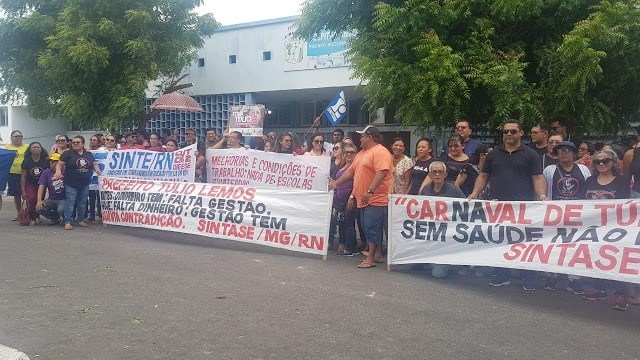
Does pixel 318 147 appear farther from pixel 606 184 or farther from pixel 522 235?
pixel 606 184

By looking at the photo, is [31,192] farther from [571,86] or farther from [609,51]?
Answer: [609,51]

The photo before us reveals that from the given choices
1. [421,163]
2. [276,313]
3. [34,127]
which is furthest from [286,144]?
[34,127]

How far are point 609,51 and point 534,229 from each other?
4793mm

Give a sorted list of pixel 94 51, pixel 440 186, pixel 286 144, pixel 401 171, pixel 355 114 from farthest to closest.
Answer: pixel 355 114
pixel 94 51
pixel 286 144
pixel 401 171
pixel 440 186

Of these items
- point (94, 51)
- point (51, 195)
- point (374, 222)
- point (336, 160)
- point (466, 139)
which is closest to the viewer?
point (374, 222)

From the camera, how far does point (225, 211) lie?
27.6 ft

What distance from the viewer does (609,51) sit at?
30.3 ft

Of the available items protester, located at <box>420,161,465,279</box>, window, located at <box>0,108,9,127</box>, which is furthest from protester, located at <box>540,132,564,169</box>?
window, located at <box>0,108,9,127</box>

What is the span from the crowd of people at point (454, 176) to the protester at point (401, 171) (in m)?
0.01

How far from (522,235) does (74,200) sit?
752 centimetres

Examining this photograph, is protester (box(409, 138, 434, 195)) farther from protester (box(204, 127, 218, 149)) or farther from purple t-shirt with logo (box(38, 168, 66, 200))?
Result: purple t-shirt with logo (box(38, 168, 66, 200))

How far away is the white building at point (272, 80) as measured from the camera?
19.0m

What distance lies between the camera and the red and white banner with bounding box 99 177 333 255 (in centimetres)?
775

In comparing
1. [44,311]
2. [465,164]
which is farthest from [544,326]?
[44,311]
